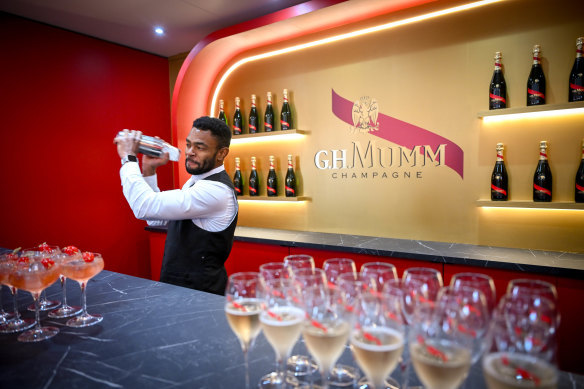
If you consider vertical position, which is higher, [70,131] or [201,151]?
[70,131]

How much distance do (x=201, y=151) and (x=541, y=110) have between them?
6.58 ft

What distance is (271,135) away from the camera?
3.37 metres

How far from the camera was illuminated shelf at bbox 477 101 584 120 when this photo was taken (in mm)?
2135

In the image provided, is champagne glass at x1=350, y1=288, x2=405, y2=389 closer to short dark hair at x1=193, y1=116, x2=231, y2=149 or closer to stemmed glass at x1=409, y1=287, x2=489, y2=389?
stemmed glass at x1=409, y1=287, x2=489, y2=389

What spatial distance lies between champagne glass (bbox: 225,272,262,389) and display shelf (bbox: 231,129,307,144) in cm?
251

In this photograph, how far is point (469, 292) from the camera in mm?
653

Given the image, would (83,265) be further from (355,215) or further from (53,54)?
(53,54)

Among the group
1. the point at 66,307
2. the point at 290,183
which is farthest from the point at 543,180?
the point at 66,307

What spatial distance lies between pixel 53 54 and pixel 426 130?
132 inches

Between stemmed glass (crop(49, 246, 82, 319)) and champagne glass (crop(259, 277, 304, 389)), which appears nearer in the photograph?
champagne glass (crop(259, 277, 304, 389))

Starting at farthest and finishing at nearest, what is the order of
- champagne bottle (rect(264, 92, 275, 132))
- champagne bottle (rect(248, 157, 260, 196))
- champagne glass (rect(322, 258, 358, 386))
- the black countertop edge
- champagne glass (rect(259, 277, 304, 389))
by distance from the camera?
1. champagne bottle (rect(248, 157, 260, 196))
2. champagne bottle (rect(264, 92, 275, 132))
3. the black countertop edge
4. champagne glass (rect(322, 258, 358, 386))
5. champagne glass (rect(259, 277, 304, 389))

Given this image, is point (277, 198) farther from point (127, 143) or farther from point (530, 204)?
point (530, 204)

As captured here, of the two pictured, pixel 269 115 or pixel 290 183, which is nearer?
pixel 290 183

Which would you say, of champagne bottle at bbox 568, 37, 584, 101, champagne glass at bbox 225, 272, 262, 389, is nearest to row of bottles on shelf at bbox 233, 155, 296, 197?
champagne bottle at bbox 568, 37, 584, 101
